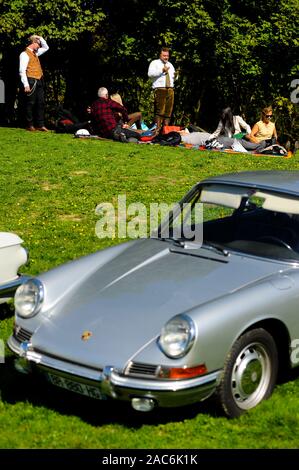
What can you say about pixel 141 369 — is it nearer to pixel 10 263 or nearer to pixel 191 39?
pixel 10 263

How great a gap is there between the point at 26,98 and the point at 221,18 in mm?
5642

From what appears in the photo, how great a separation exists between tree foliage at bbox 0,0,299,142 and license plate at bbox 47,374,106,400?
13.9 metres

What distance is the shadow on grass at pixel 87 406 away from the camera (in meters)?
4.79

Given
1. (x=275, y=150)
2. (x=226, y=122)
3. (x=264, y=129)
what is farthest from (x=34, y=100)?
(x=275, y=150)

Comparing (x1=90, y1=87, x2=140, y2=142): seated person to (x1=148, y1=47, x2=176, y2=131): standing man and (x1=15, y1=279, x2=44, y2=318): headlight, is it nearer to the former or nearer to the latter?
(x1=148, y1=47, x2=176, y2=131): standing man

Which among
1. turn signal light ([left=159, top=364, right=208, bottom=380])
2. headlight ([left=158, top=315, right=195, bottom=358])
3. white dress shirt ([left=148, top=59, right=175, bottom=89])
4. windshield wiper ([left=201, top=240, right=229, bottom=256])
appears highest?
white dress shirt ([left=148, top=59, right=175, bottom=89])

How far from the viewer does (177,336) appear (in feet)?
14.8

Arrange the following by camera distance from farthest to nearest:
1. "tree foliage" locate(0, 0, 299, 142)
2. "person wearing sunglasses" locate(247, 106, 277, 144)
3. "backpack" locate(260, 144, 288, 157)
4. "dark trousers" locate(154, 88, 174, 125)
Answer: "tree foliage" locate(0, 0, 299, 142) < "dark trousers" locate(154, 88, 174, 125) < "person wearing sunglasses" locate(247, 106, 277, 144) < "backpack" locate(260, 144, 288, 157)

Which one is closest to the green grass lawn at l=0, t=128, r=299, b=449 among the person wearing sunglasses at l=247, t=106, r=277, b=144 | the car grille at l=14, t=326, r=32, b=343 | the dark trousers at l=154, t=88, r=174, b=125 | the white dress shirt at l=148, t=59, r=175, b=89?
the car grille at l=14, t=326, r=32, b=343

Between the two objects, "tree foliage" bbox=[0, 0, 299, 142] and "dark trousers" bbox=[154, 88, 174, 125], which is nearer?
"dark trousers" bbox=[154, 88, 174, 125]

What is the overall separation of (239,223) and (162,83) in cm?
1102

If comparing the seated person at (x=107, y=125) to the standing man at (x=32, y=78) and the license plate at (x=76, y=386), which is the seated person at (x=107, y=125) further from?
the license plate at (x=76, y=386)

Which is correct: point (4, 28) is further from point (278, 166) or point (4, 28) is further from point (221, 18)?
point (278, 166)

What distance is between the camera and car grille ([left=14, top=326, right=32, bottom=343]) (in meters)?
4.96
